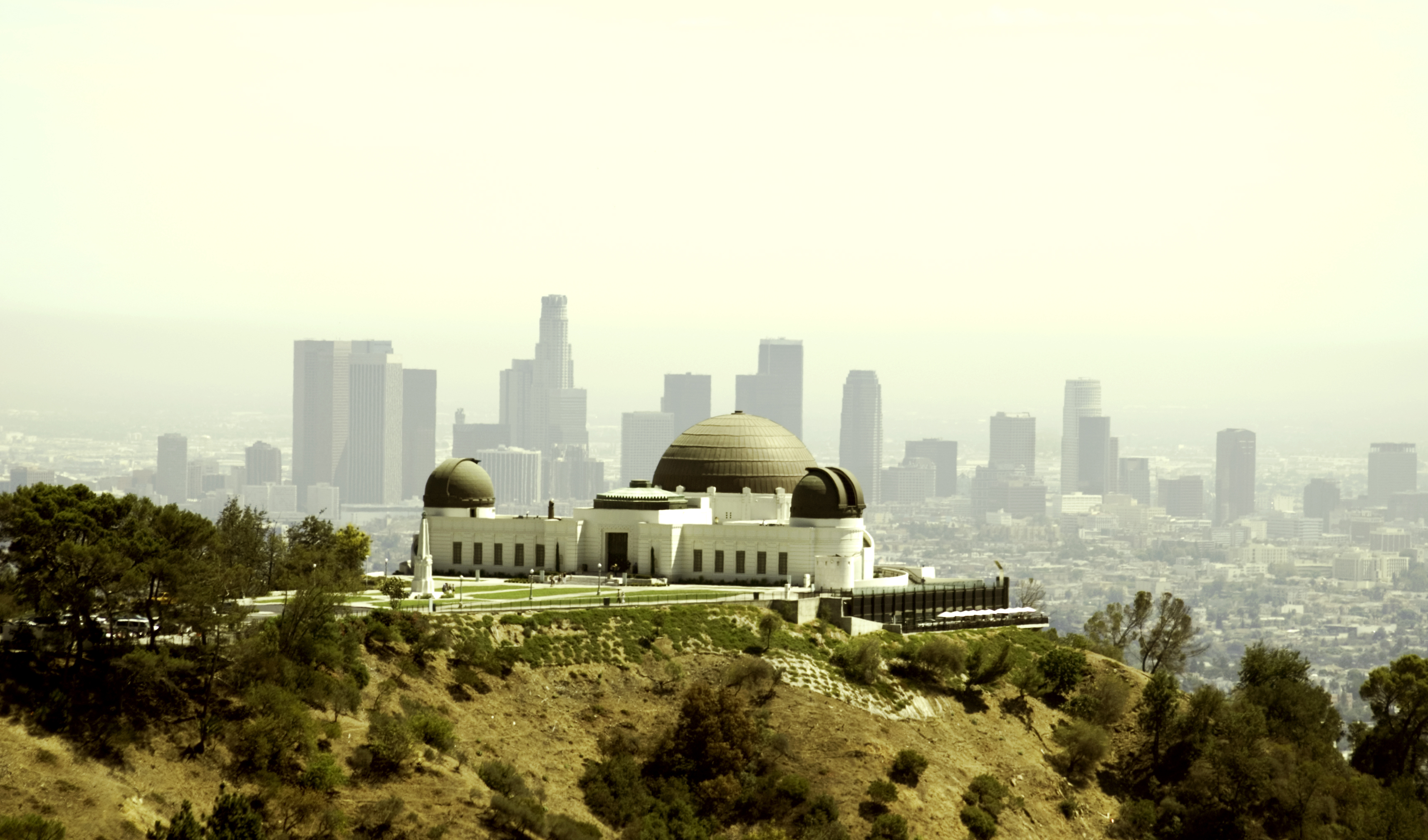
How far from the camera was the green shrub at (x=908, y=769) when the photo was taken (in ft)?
214

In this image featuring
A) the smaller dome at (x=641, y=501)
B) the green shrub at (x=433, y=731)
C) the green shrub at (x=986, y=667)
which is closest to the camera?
the green shrub at (x=433, y=731)

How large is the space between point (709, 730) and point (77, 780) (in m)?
23.2

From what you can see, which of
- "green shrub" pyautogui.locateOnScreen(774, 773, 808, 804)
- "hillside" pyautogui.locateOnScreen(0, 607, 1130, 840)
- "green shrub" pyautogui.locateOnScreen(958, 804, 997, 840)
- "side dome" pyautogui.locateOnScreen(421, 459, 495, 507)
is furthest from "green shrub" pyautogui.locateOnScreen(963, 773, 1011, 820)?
"side dome" pyautogui.locateOnScreen(421, 459, 495, 507)

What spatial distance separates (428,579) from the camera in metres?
78.2

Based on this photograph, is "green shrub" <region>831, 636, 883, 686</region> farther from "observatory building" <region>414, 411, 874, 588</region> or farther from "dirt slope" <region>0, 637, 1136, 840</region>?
"observatory building" <region>414, 411, 874, 588</region>

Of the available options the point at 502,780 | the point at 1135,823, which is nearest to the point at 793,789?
the point at 502,780

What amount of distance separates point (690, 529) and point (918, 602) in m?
12.9

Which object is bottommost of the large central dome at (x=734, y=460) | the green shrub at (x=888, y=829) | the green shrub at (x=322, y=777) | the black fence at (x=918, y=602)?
the green shrub at (x=888, y=829)

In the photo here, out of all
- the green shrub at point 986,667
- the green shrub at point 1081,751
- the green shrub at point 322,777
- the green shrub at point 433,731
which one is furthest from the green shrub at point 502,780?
the green shrub at point 1081,751

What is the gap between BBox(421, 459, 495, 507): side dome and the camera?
93688 mm

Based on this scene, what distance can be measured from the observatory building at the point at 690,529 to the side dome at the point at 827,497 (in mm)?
65

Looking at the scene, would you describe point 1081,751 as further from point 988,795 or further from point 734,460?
point 734,460

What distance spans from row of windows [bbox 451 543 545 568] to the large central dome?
10205 millimetres

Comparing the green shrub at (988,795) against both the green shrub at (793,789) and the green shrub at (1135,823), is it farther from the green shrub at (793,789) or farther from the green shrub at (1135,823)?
the green shrub at (793,789)
